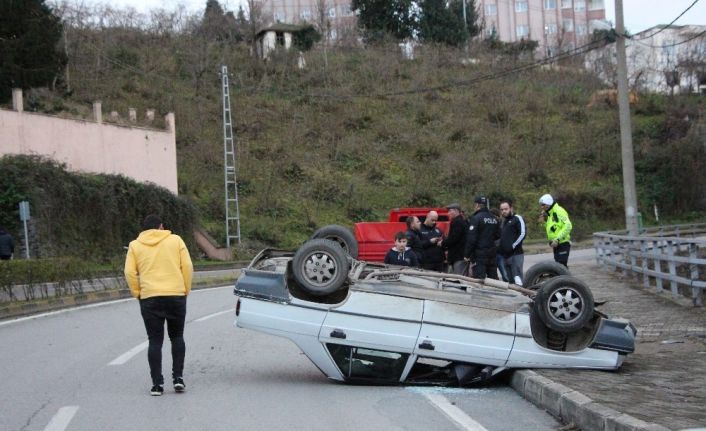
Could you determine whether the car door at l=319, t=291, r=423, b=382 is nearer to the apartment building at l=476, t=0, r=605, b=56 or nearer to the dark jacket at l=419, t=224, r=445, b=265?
the dark jacket at l=419, t=224, r=445, b=265

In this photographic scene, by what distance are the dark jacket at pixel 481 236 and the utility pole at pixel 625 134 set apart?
27.5ft

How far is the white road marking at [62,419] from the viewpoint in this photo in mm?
7246

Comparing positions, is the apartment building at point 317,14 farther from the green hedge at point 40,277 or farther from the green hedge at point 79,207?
the green hedge at point 40,277

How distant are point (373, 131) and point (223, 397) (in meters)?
50.2

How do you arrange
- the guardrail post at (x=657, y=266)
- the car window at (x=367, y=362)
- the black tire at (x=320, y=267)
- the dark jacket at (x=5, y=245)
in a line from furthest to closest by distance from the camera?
the dark jacket at (x=5, y=245) < the guardrail post at (x=657, y=266) < the car window at (x=367, y=362) < the black tire at (x=320, y=267)

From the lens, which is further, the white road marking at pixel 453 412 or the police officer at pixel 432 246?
the police officer at pixel 432 246

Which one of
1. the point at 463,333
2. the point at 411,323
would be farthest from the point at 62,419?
the point at 463,333

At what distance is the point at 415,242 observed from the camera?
47.1 feet

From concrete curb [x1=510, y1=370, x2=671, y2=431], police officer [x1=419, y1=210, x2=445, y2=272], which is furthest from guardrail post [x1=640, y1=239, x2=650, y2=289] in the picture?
concrete curb [x1=510, y1=370, x2=671, y2=431]

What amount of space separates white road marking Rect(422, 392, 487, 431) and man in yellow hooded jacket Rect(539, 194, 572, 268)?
Answer: 6.63 m

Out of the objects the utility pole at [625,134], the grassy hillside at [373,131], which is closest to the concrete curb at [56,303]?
the utility pole at [625,134]

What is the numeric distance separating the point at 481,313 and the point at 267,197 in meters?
38.8

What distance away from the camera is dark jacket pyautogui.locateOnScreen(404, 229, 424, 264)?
14268 mm

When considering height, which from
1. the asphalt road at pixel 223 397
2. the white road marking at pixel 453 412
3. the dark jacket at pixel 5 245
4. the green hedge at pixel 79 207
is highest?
the green hedge at pixel 79 207
